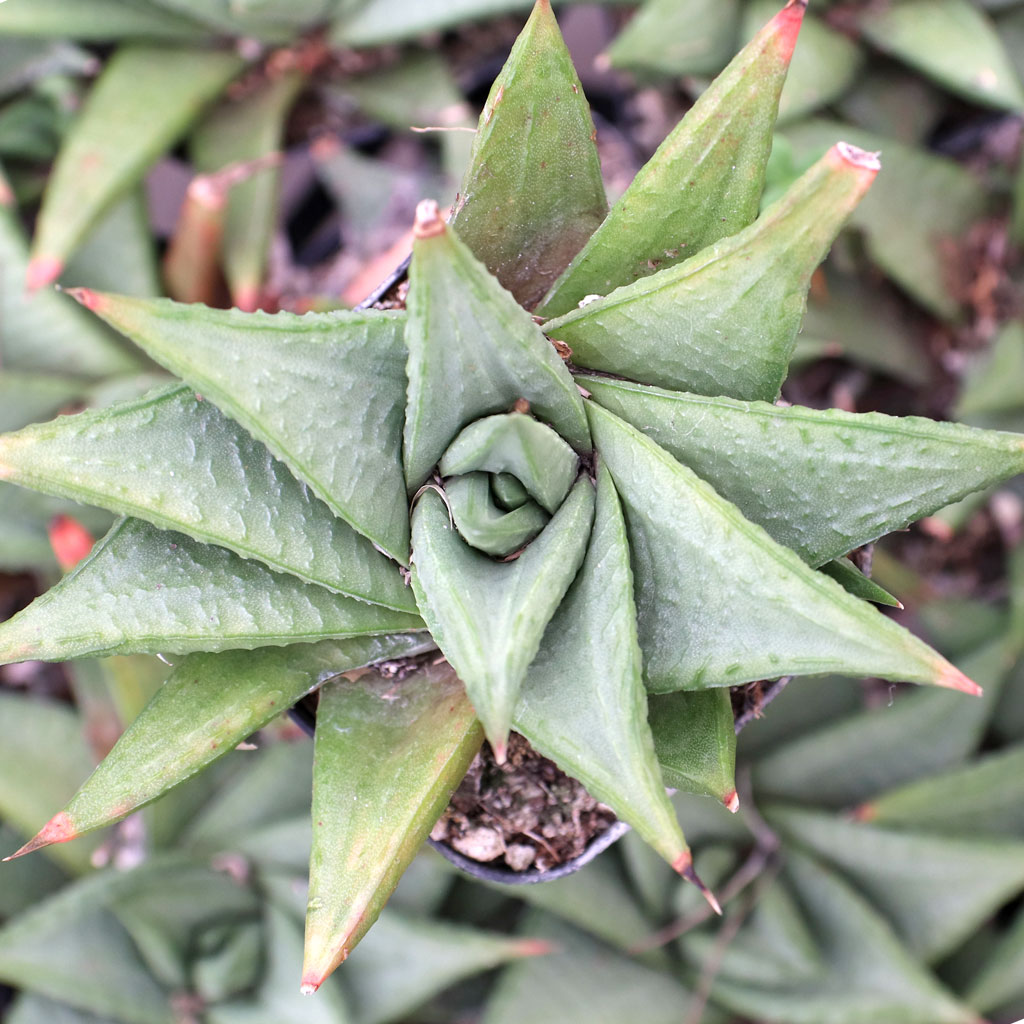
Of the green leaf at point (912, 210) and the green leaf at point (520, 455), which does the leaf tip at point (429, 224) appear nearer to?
the green leaf at point (520, 455)

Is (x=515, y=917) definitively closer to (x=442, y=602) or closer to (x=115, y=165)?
(x=442, y=602)

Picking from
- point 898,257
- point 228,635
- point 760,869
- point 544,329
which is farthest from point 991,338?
point 228,635

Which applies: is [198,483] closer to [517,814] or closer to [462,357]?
[462,357]

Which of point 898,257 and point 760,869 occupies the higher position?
point 898,257

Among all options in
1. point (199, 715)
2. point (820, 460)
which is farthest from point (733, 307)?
Result: point (199, 715)

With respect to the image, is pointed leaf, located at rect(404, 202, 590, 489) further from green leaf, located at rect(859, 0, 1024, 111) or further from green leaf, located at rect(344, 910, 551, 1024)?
green leaf, located at rect(859, 0, 1024, 111)

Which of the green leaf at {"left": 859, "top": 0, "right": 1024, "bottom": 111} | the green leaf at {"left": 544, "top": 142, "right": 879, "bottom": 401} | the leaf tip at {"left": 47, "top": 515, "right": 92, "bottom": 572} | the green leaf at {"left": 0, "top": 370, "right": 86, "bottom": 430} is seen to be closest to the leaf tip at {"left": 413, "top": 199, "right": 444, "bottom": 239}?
the green leaf at {"left": 544, "top": 142, "right": 879, "bottom": 401}

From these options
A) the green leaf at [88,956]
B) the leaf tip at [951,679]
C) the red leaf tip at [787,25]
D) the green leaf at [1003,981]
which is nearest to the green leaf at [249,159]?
the green leaf at [88,956]
